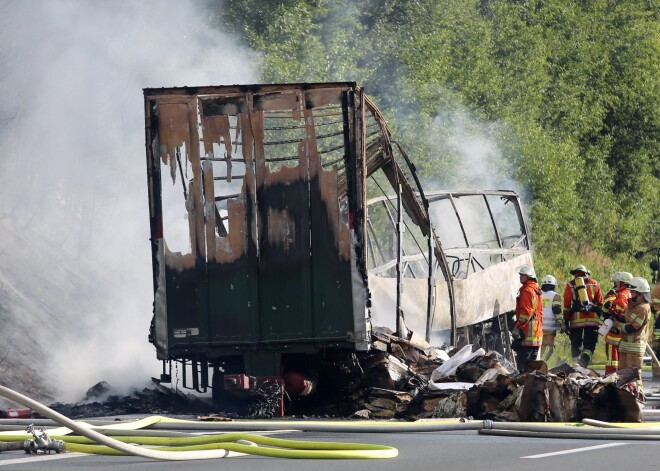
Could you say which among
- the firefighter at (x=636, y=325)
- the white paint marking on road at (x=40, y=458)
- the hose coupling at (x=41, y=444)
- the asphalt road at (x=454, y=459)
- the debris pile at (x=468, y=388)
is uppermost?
the firefighter at (x=636, y=325)

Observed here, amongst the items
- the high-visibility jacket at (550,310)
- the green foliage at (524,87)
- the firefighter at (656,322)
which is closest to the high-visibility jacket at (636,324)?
the high-visibility jacket at (550,310)

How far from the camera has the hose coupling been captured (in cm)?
860

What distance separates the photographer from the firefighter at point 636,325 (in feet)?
52.9

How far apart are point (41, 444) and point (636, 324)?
9.39 metres

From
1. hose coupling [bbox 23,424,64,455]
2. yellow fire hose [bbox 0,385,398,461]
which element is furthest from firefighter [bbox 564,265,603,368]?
hose coupling [bbox 23,424,64,455]

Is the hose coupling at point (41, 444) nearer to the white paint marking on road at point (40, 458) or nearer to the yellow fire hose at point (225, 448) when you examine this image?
the white paint marking on road at point (40, 458)

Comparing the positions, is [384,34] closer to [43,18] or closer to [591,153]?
[591,153]

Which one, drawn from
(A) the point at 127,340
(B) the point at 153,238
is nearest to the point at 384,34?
(A) the point at 127,340

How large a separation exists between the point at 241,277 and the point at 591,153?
82.3 feet

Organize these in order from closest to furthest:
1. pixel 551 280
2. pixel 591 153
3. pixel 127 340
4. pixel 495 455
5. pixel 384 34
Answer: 1. pixel 495 455
2. pixel 127 340
3. pixel 551 280
4. pixel 384 34
5. pixel 591 153

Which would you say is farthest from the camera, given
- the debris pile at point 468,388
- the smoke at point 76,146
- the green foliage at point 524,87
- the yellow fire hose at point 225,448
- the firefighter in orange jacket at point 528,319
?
the green foliage at point 524,87

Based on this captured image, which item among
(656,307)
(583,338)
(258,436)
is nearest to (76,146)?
(583,338)

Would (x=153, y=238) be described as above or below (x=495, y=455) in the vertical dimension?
above

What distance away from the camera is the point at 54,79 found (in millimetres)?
21281
